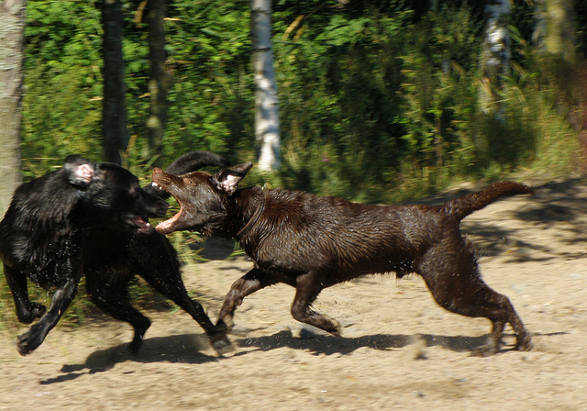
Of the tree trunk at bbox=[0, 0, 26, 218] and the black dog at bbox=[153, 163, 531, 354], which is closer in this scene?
the black dog at bbox=[153, 163, 531, 354]

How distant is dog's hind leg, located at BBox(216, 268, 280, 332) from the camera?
18.1ft

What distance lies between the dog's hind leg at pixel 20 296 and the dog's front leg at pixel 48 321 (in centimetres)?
36

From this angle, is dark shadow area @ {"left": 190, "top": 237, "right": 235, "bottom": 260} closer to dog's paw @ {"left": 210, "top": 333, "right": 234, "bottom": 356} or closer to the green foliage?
the green foliage

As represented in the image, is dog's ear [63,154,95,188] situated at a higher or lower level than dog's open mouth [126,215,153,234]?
higher

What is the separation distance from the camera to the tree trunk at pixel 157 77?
8.62m

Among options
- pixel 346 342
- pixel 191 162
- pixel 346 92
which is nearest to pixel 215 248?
pixel 191 162

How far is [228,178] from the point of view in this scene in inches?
210

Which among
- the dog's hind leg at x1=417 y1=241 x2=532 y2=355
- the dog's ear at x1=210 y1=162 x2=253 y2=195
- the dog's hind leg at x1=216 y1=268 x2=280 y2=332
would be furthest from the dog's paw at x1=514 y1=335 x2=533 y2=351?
the dog's ear at x1=210 y1=162 x2=253 y2=195

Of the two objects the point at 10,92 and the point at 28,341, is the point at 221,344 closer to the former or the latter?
the point at 28,341

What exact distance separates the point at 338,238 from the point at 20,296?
2415 mm

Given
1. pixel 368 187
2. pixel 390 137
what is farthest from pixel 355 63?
pixel 368 187

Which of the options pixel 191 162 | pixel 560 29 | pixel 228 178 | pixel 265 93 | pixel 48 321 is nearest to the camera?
pixel 48 321

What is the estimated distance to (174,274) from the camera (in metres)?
5.61

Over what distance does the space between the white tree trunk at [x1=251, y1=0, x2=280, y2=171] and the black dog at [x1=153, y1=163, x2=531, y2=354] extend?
12.5 feet
